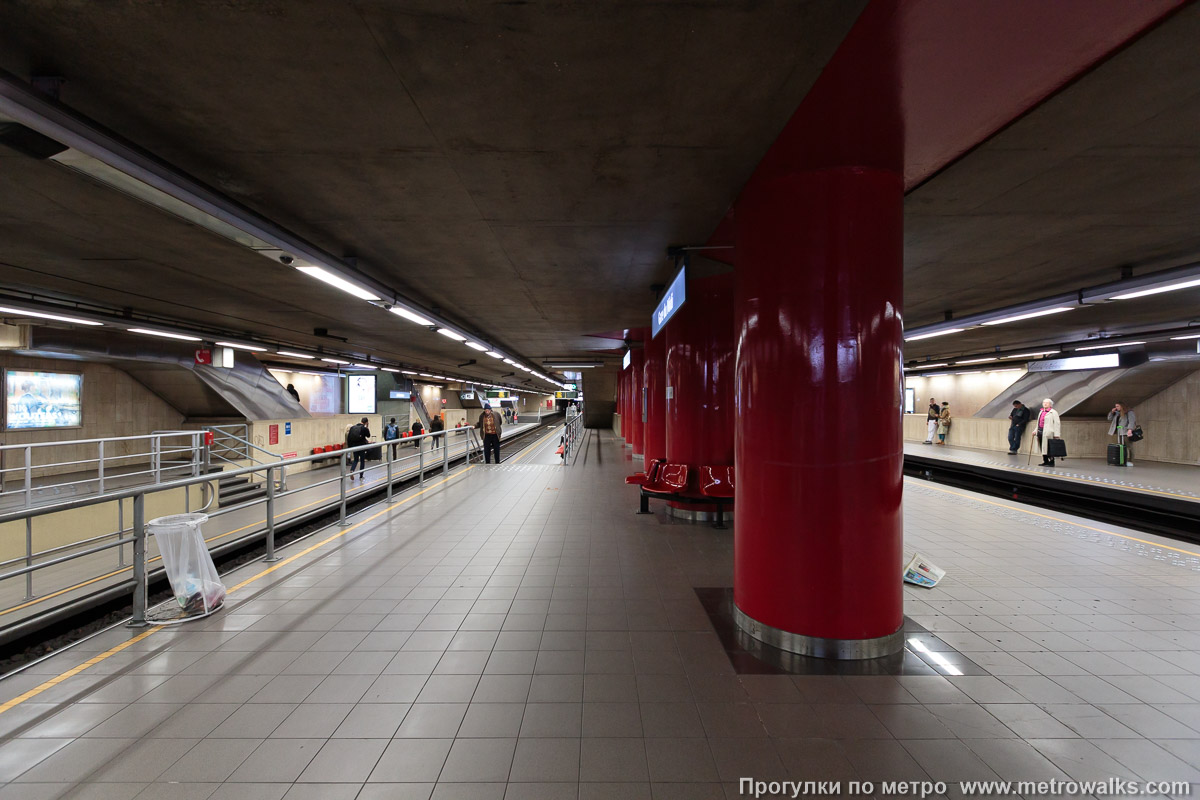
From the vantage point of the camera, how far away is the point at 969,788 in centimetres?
210

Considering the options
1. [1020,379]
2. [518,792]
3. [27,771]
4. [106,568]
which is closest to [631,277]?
[518,792]

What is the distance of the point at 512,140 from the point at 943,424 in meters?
22.0

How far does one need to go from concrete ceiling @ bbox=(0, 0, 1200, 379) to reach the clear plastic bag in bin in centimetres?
275

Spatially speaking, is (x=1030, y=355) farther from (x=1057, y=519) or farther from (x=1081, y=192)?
(x=1081, y=192)

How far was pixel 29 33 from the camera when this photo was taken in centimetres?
217

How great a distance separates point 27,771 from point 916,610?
18.3ft

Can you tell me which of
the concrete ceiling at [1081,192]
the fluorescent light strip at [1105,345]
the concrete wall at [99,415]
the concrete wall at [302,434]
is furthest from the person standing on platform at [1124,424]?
the concrete wall at [99,415]

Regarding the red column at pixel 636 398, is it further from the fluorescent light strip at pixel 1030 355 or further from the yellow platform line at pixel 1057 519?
the fluorescent light strip at pixel 1030 355

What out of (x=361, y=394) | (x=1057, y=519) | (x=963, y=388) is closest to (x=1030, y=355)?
(x=963, y=388)

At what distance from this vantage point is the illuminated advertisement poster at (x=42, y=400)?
10.5 meters

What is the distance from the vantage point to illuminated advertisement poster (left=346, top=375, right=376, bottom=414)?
64.1 feet

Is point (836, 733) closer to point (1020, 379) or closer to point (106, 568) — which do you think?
point (106, 568)

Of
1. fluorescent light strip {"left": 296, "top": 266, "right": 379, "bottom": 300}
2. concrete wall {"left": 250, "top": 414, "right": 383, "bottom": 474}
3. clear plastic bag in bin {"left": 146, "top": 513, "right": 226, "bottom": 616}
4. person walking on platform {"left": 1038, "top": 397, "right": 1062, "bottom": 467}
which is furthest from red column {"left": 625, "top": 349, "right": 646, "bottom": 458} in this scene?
clear plastic bag in bin {"left": 146, "top": 513, "right": 226, "bottom": 616}

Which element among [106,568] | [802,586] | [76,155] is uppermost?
[76,155]
